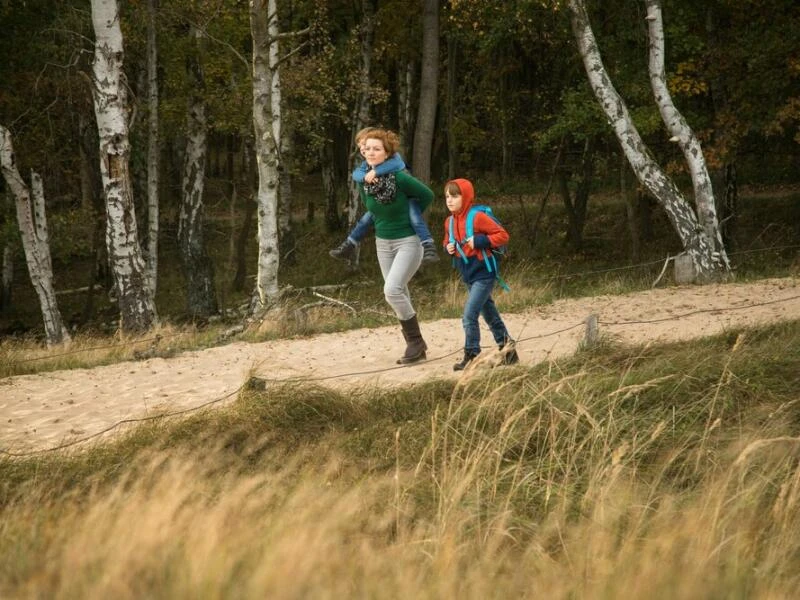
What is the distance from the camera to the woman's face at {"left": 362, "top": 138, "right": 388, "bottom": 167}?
29.2 ft

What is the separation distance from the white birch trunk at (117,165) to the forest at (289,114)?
0.10 feet

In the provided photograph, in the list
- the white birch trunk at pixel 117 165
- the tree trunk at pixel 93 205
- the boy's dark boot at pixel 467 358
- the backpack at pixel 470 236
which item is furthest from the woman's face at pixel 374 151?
the tree trunk at pixel 93 205

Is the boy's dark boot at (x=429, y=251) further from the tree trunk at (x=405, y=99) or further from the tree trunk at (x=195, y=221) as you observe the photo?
the tree trunk at (x=405, y=99)

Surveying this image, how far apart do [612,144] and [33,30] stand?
56.4ft

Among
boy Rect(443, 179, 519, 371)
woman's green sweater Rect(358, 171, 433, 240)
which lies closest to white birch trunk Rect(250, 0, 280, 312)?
woman's green sweater Rect(358, 171, 433, 240)

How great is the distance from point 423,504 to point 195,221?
60.1ft

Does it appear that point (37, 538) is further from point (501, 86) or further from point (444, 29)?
point (501, 86)

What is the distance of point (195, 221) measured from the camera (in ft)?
75.9

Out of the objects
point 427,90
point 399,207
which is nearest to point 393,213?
point 399,207

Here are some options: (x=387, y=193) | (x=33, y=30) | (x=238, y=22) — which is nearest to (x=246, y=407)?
(x=387, y=193)

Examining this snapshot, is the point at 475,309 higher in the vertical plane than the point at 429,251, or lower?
lower

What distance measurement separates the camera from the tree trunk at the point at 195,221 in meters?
22.4

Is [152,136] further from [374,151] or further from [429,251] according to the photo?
[429,251]

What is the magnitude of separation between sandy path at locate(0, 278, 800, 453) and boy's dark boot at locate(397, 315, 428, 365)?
0.16m
